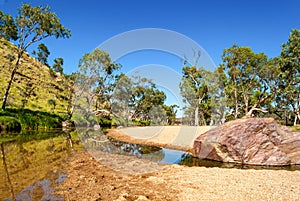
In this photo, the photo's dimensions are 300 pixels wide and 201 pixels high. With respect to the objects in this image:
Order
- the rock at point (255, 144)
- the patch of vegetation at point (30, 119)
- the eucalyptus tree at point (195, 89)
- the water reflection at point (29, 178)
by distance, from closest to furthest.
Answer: the water reflection at point (29, 178) < the rock at point (255, 144) < the patch of vegetation at point (30, 119) < the eucalyptus tree at point (195, 89)

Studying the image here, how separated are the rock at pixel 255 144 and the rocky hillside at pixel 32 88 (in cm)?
4532

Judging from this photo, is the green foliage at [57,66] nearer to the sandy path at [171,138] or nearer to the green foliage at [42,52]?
the green foliage at [42,52]

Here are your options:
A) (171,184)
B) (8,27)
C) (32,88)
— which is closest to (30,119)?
(8,27)

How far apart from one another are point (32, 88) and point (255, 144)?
60.1m

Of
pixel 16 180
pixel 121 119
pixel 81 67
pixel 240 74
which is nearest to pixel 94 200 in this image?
pixel 16 180

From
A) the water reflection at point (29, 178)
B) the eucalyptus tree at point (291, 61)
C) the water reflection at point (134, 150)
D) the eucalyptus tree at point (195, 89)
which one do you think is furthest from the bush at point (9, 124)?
the eucalyptus tree at point (291, 61)

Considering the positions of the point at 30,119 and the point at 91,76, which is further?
the point at 91,76

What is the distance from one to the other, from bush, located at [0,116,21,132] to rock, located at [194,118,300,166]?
24.3 metres

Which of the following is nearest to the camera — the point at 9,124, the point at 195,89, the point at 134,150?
the point at 134,150

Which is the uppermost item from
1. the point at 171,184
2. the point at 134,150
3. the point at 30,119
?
the point at 30,119

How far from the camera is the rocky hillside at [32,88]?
50.9m

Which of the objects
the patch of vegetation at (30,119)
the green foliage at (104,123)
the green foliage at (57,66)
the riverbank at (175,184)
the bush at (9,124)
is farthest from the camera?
the green foliage at (57,66)

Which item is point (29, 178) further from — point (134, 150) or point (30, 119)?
point (30, 119)

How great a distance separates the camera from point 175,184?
7367mm
